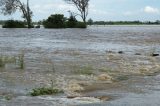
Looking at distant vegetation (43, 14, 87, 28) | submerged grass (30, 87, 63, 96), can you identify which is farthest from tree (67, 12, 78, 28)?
submerged grass (30, 87, 63, 96)

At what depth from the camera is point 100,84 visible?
1409 cm

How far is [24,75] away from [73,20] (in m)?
80.6

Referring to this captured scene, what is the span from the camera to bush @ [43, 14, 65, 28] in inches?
3757

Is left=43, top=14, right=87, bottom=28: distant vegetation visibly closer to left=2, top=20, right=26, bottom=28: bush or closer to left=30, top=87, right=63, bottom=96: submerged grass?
left=2, top=20, right=26, bottom=28: bush

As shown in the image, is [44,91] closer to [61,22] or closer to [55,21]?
[55,21]

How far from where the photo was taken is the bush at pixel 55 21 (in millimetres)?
95438

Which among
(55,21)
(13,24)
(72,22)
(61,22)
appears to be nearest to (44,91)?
(72,22)

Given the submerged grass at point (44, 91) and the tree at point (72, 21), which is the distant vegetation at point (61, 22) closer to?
the tree at point (72, 21)

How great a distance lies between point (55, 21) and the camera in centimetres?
9644

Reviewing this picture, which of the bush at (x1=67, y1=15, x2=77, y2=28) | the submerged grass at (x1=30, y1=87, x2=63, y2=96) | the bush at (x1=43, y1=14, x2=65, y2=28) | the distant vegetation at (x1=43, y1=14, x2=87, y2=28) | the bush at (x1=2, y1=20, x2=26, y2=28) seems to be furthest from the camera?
the bush at (x1=2, y1=20, x2=26, y2=28)

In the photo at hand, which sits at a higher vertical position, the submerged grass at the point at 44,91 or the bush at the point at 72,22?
the submerged grass at the point at 44,91

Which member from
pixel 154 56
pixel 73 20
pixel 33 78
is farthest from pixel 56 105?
pixel 73 20

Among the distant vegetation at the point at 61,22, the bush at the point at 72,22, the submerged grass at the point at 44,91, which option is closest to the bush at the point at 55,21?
the distant vegetation at the point at 61,22

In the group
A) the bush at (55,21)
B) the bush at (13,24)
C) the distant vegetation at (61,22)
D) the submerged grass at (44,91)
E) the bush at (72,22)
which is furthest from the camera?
the bush at (13,24)
